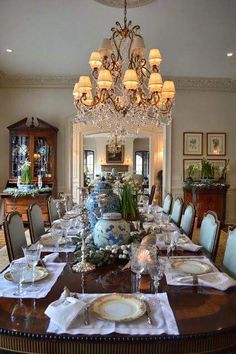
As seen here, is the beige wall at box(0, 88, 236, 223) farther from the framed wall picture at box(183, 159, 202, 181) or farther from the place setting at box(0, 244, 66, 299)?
the place setting at box(0, 244, 66, 299)

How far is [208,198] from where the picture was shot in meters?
6.31

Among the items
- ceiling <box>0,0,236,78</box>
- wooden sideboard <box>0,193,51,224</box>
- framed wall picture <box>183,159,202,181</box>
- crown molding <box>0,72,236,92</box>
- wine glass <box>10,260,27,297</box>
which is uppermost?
ceiling <box>0,0,236,78</box>

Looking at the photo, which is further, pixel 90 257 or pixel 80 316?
pixel 90 257

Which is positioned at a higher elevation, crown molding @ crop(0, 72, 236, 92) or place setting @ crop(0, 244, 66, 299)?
crown molding @ crop(0, 72, 236, 92)

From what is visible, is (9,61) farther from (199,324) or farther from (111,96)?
(199,324)

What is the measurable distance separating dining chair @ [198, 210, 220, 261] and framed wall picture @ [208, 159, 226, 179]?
4.26 m

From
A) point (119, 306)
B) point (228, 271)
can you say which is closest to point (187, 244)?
point (228, 271)

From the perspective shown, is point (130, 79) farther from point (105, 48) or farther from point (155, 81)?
point (105, 48)

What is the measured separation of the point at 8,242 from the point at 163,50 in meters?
4.12

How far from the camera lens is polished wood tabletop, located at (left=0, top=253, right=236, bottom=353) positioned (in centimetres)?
111

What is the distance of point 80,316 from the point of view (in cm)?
125

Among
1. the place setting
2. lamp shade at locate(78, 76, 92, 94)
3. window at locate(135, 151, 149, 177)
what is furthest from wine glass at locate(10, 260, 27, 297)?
window at locate(135, 151, 149, 177)

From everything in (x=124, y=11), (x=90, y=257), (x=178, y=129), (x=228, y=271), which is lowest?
(x=228, y=271)

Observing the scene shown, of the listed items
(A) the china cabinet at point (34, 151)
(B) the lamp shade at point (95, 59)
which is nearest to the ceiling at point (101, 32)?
(B) the lamp shade at point (95, 59)
